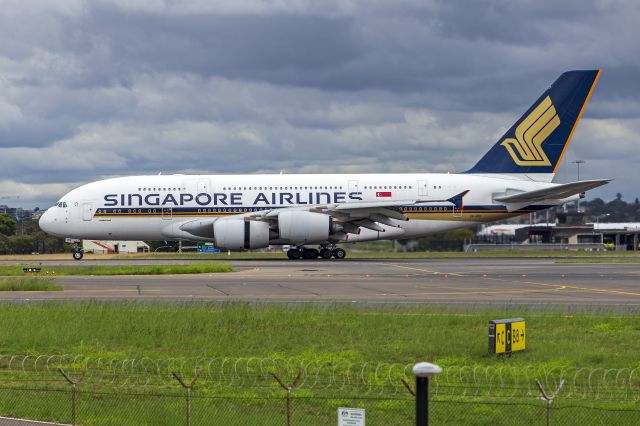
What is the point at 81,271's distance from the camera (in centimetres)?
4544

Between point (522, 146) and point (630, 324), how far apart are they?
124ft

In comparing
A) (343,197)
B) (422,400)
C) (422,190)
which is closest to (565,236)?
(422,190)

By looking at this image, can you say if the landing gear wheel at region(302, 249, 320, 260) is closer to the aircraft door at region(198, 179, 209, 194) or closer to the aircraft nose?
the aircraft door at region(198, 179, 209, 194)

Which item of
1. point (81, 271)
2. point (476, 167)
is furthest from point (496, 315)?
point (476, 167)

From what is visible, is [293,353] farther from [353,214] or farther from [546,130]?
[546,130]

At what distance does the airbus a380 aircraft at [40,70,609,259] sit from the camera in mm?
57000

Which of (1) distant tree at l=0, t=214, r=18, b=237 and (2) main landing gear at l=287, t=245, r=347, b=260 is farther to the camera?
(1) distant tree at l=0, t=214, r=18, b=237

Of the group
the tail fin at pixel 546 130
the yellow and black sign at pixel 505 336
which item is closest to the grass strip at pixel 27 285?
the yellow and black sign at pixel 505 336

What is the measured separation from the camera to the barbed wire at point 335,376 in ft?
50.7

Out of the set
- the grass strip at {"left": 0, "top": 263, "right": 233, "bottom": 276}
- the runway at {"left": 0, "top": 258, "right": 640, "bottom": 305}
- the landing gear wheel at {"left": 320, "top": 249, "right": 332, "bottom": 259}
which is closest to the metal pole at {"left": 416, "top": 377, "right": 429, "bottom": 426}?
the runway at {"left": 0, "top": 258, "right": 640, "bottom": 305}

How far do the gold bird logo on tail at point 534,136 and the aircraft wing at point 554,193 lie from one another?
11.3ft

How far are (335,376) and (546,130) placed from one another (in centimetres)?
4552

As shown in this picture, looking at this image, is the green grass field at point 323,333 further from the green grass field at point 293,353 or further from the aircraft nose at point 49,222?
the aircraft nose at point 49,222

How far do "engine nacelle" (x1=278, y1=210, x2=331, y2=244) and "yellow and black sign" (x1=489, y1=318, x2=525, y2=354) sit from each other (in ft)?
118
